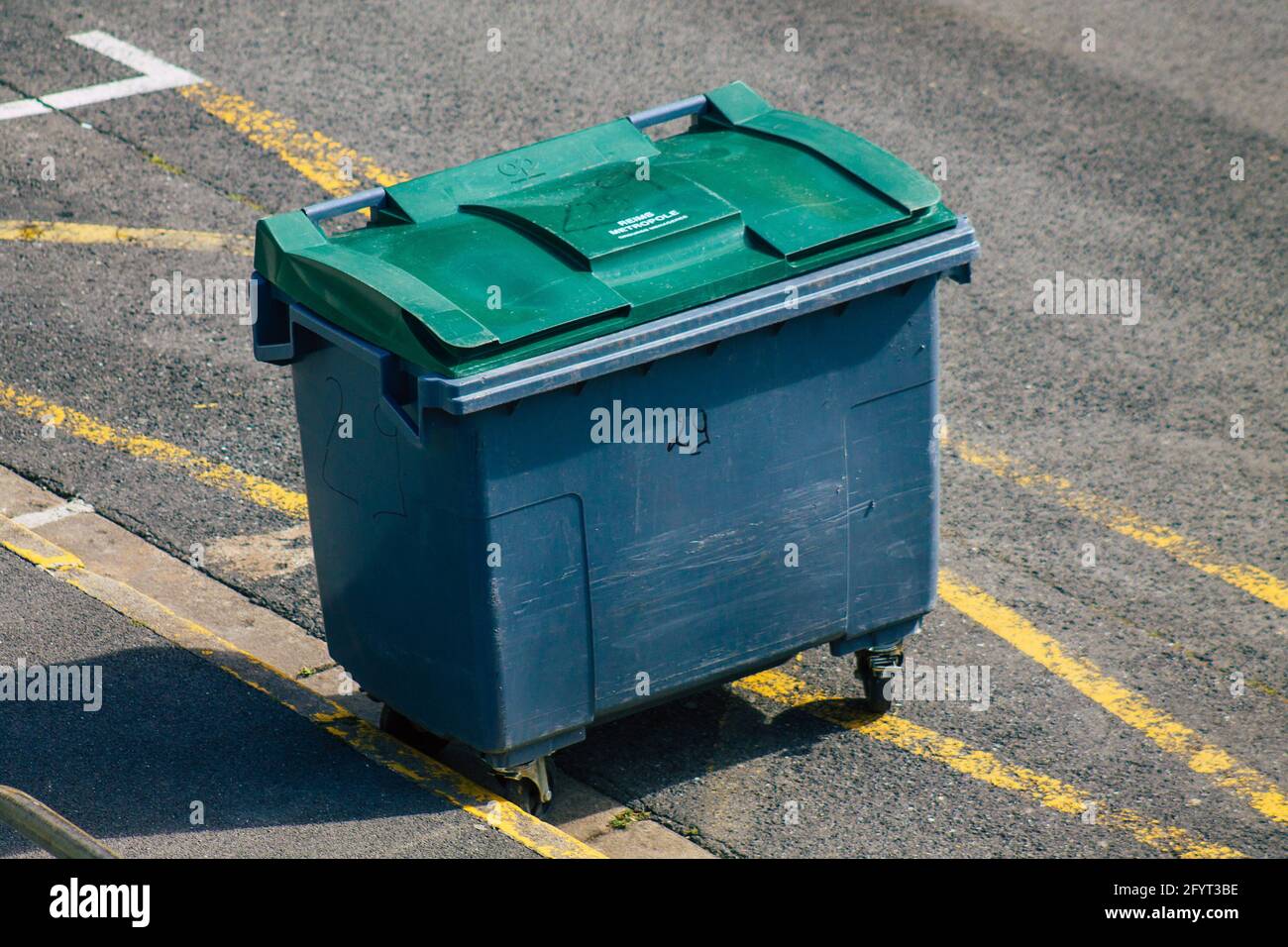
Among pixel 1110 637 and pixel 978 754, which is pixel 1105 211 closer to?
pixel 1110 637

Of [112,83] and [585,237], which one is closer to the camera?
[585,237]

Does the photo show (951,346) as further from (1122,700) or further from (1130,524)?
(1122,700)

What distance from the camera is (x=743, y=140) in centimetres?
523

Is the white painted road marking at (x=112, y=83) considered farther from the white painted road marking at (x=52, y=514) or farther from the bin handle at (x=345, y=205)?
the bin handle at (x=345, y=205)

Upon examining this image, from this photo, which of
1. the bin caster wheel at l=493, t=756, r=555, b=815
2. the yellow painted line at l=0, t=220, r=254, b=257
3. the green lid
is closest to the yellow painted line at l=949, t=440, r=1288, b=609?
the green lid

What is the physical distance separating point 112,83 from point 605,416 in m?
5.72

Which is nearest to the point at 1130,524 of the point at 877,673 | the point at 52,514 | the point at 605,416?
the point at 877,673

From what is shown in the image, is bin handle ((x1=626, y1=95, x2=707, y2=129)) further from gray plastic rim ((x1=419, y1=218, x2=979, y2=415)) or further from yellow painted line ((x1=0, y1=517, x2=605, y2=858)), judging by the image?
yellow painted line ((x1=0, y1=517, x2=605, y2=858))

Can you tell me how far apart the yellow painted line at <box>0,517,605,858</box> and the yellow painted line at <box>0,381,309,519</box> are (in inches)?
26.9

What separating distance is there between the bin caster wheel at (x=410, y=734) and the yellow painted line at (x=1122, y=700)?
182 cm

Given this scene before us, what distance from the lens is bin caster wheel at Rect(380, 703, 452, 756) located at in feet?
17.0

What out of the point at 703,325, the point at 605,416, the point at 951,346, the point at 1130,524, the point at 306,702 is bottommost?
the point at 1130,524

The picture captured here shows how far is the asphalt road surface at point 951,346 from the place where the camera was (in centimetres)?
525

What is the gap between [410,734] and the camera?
518 cm
